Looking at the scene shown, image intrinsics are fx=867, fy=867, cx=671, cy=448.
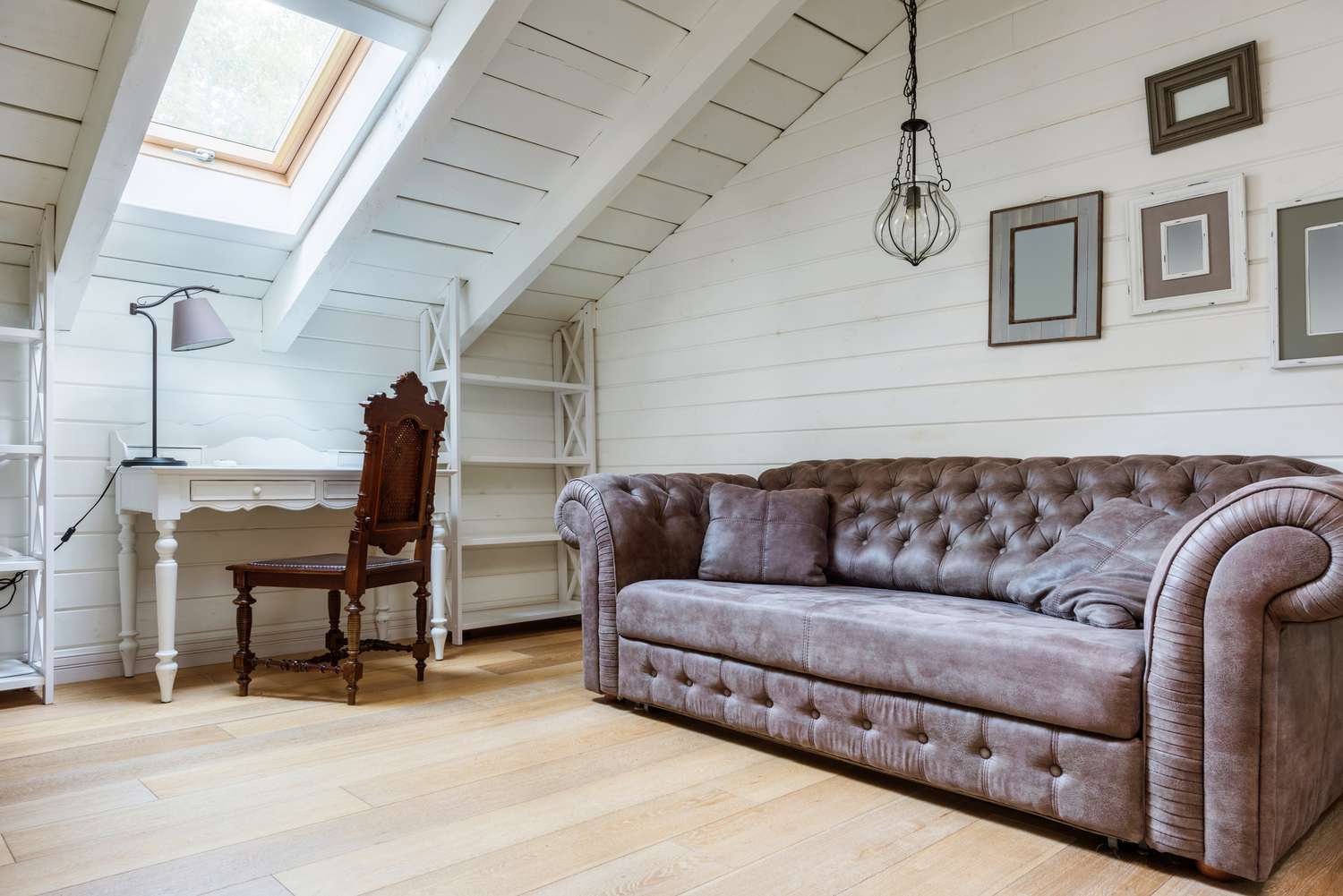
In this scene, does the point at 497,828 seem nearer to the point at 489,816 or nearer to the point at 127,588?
the point at 489,816

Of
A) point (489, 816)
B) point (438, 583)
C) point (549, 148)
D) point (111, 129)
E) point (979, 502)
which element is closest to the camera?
point (489, 816)

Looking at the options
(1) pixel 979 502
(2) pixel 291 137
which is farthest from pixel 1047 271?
(2) pixel 291 137

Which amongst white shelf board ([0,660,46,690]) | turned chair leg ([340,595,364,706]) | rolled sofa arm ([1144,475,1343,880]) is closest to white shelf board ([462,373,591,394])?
turned chair leg ([340,595,364,706])

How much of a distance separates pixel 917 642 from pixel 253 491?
232 cm

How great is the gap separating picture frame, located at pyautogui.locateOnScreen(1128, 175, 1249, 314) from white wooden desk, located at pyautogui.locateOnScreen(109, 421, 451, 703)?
266 centimetres

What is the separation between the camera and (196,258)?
11.0ft

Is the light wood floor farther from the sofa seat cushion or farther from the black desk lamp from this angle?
the black desk lamp

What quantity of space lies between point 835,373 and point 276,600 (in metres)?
2.51

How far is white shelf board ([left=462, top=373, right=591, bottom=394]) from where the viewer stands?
158 inches

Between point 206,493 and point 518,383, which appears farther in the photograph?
point 518,383

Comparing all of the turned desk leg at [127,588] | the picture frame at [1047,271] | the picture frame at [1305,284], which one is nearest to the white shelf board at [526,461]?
the turned desk leg at [127,588]

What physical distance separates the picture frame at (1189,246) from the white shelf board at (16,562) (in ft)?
11.7

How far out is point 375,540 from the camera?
2.99 metres

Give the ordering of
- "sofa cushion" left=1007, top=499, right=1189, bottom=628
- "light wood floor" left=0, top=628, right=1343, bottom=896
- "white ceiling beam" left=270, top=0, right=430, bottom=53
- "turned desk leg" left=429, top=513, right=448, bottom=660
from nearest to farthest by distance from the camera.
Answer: "light wood floor" left=0, top=628, right=1343, bottom=896 < "sofa cushion" left=1007, top=499, right=1189, bottom=628 < "white ceiling beam" left=270, top=0, right=430, bottom=53 < "turned desk leg" left=429, top=513, right=448, bottom=660
